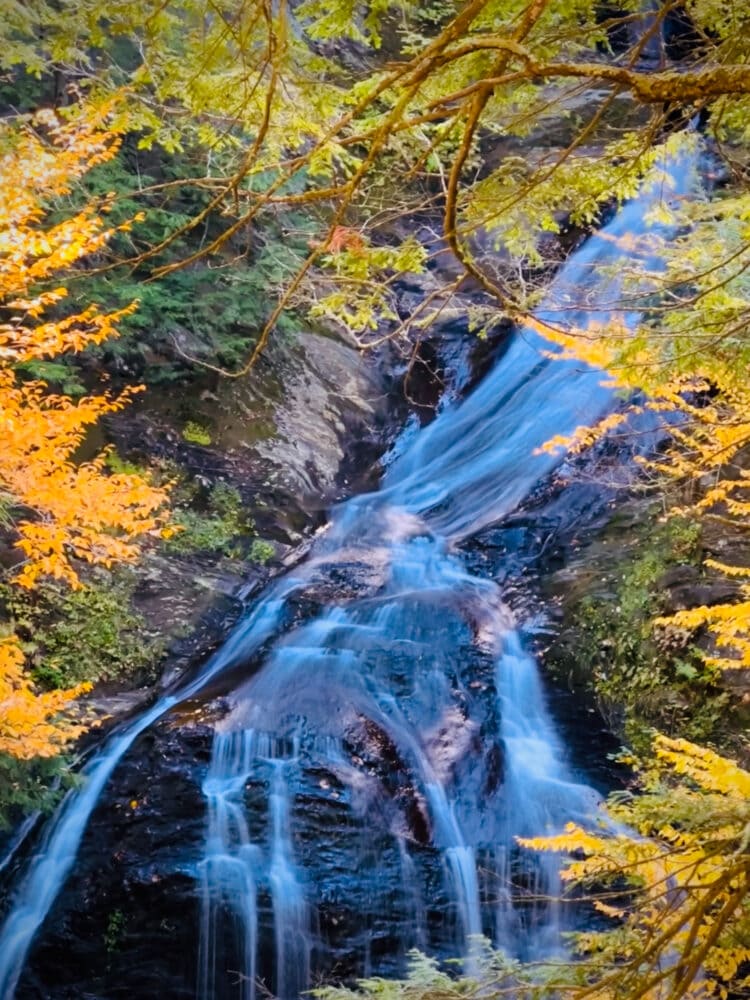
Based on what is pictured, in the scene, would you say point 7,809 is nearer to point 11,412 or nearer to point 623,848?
point 11,412

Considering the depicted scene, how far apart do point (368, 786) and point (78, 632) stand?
144 inches

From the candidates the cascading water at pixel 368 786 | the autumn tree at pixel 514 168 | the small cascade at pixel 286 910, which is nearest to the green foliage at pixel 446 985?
the autumn tree at pixel 514 168

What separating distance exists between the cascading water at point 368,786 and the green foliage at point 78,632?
765 millimetres

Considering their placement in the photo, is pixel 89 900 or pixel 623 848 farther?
pixel 89 900

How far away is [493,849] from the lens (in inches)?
266

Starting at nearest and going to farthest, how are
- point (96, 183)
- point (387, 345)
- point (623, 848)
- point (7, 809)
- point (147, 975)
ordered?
point (623, 848), point (147, 975), point (7, 809), point (96, 183), point (387, 345)

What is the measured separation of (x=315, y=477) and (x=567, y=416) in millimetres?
4289

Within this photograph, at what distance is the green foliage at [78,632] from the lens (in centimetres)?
791

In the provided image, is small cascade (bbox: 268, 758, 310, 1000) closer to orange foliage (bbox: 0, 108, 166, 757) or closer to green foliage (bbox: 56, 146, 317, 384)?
orange foliage (bbox: 0, 108, 166, 757)

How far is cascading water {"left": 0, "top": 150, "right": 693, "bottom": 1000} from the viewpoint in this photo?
6.26 metres

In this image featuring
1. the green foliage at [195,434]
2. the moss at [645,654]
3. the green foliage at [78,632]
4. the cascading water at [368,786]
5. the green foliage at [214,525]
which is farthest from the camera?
the green foliage at [195,434]

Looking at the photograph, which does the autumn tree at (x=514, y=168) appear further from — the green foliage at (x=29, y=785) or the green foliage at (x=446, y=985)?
the green foliage at (x=29, y=785)

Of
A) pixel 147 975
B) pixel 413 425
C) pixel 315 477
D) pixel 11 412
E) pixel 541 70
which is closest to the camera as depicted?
pixel 541 70

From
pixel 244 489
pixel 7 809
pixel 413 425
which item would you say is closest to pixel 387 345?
pixel 413 425
